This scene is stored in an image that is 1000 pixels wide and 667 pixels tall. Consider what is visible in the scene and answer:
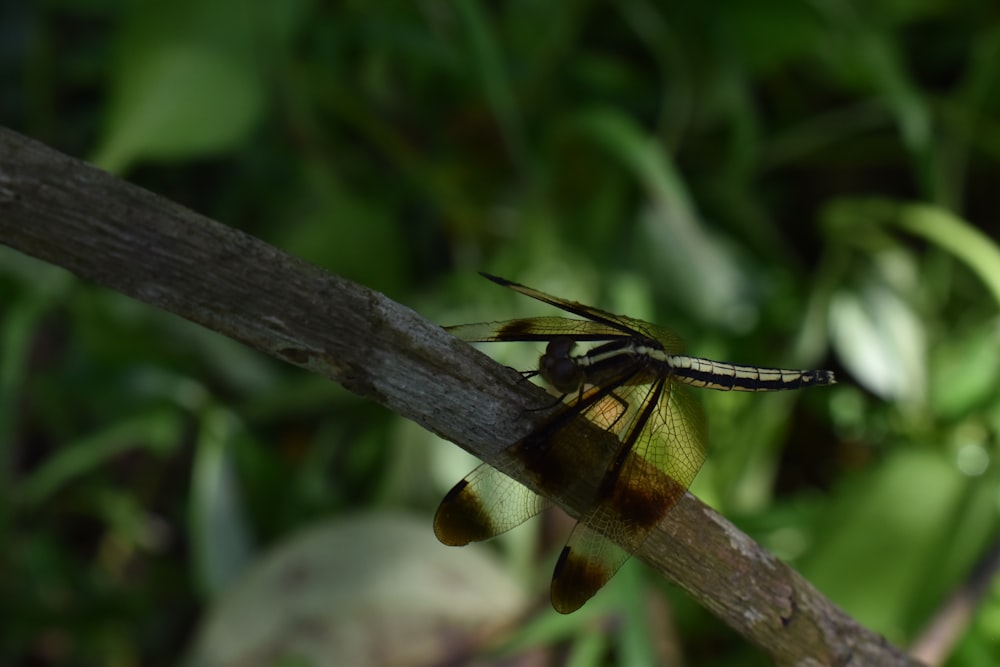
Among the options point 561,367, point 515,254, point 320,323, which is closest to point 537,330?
point 561,367

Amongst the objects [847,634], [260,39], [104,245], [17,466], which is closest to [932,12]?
[260,39]

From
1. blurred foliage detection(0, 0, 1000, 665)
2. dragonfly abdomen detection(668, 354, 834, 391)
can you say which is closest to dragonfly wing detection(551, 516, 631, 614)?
dragonfly abdomen detection(668, 354, 834, 391)

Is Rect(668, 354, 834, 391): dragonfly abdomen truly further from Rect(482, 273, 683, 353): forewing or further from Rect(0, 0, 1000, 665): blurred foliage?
Rect(0, 0, 1000, 665): blurred foliage

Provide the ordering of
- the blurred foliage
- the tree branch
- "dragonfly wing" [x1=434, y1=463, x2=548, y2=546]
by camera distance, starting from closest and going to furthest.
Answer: the tree branch → "dragonfly wing" [x1=434, y1=463, x2=548, y2=546] → the blurred foliage

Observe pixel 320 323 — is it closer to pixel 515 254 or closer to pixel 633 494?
pixel 633 494

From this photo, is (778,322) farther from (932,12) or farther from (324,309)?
(324,309)

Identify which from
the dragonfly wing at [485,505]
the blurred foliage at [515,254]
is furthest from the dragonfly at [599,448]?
the blurred foliage at [515,254]
